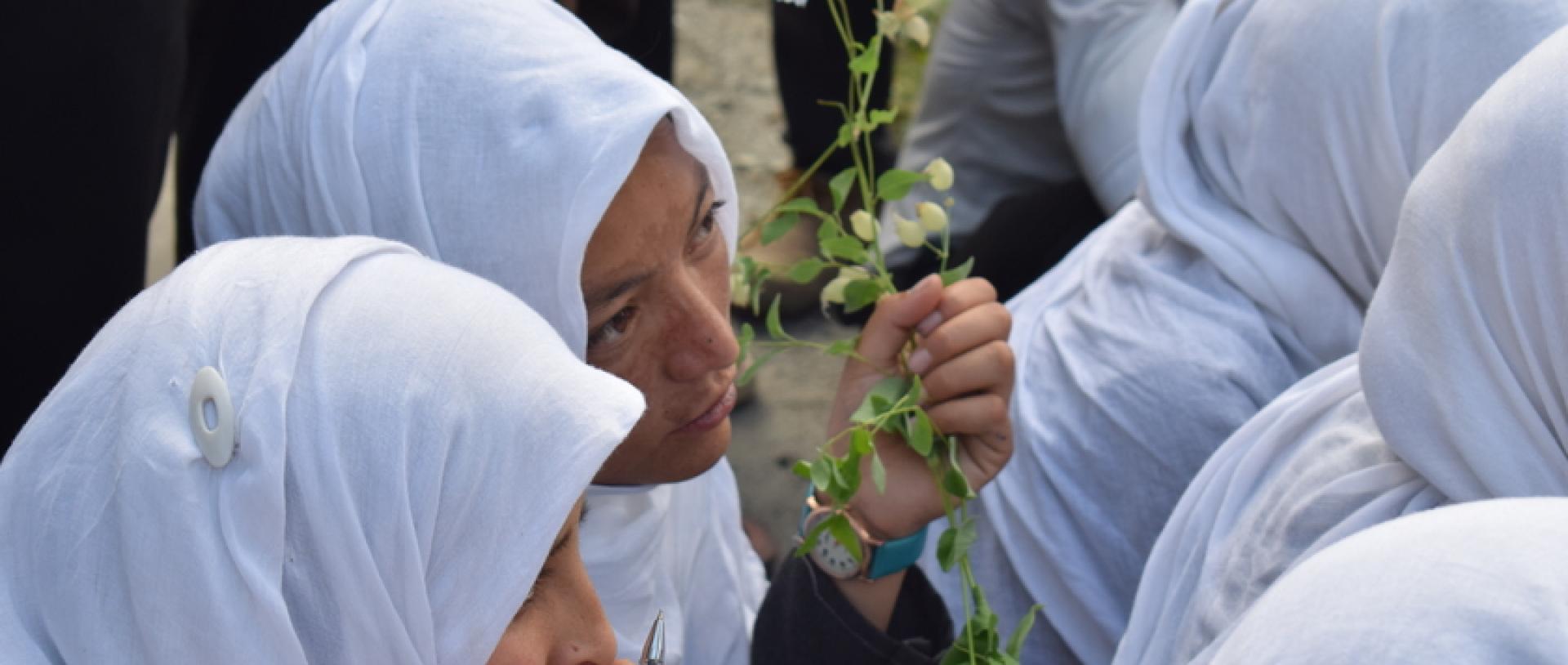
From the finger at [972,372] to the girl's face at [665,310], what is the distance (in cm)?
24

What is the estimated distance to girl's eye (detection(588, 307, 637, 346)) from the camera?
160cm

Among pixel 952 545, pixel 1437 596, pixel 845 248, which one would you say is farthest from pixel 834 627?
pixel 1437 596

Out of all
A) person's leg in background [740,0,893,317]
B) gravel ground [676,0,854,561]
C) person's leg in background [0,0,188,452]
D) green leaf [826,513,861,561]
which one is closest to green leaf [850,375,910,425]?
green leaf [826,513,861,561]

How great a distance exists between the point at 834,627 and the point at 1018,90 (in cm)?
178

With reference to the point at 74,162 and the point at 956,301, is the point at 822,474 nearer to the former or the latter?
the point at 956,301

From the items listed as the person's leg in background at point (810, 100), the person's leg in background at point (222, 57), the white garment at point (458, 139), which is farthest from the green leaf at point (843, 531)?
the person's leg in background at point (810, 100)

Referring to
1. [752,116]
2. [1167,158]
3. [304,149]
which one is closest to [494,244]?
[304,149]

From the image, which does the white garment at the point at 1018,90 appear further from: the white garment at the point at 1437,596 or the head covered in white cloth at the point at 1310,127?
the white garment at the point at 1437,596

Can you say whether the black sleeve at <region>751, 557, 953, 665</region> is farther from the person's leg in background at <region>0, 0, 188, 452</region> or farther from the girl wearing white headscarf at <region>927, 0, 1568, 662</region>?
the person's leg in background at <region>0, 0, 188, 452</region>

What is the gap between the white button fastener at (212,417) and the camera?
100 cm

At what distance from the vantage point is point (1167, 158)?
2.08 m

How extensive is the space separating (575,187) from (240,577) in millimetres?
588

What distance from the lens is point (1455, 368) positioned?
53.3 inches

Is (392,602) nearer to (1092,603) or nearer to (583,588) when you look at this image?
(583,588)
